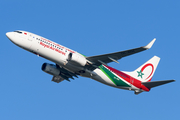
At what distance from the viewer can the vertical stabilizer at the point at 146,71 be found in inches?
1916

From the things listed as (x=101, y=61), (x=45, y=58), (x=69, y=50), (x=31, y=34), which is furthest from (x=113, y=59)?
(x=31, y=34)

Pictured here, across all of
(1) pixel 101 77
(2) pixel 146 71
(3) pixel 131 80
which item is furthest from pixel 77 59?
(2) pixel 146 71

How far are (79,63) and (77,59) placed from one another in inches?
29.0

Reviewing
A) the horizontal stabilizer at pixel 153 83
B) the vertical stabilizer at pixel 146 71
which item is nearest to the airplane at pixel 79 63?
the horizontal stabilizer at pixel 153 83

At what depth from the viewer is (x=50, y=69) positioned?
44.7 m

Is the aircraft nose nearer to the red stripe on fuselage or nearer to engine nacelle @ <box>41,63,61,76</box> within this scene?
engine nacelle @ <box>41,63,61,76</box>

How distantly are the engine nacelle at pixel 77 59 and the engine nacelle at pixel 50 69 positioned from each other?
6246mm

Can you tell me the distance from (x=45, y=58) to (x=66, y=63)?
329cm

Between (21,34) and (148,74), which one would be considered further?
(148,74)

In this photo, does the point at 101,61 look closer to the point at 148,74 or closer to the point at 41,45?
the point at 41,45

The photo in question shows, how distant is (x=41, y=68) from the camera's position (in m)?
44.8

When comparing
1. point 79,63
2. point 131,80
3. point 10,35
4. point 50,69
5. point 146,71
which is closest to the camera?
point 10,35

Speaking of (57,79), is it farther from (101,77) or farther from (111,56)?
(111,56)

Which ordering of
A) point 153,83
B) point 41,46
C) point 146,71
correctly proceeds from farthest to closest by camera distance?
point 146,71
point 153,83
point 41,46
